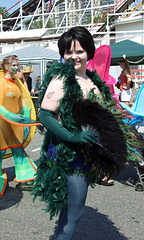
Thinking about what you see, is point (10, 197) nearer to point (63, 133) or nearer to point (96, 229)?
point (96, 229)

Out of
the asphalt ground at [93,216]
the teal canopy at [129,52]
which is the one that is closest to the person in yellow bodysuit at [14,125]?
the asphalt ground at [93,216]

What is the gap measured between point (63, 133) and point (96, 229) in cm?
158

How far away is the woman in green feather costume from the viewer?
1.72 metres

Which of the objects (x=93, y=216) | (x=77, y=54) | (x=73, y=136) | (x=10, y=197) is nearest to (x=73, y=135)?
(x=73, y=136)

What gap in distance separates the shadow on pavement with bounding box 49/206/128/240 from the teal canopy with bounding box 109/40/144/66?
597cm

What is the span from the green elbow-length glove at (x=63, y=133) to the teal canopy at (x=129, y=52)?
6871 millimetres

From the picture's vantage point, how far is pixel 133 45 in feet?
29.9

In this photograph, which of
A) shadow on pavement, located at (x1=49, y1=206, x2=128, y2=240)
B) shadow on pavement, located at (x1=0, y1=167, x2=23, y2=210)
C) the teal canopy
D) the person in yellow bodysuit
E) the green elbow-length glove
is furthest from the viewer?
the teal canopy

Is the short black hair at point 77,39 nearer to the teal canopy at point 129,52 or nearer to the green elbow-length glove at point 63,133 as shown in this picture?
the green elbow-length glove at point 63,133

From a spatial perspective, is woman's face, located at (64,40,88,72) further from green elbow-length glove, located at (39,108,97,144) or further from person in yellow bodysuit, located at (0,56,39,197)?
person in yellow bodysuit, located at (0,56,39,197)

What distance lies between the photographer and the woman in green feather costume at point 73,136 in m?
1.72

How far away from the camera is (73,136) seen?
5.55 ft

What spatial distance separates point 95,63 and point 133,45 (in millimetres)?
6133

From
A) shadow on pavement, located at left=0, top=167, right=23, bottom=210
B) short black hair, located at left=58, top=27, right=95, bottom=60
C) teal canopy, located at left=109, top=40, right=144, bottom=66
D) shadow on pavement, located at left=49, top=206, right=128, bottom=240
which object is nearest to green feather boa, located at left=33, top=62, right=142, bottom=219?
short black hair, located at left=58, top=27, right=95, bottom=60
